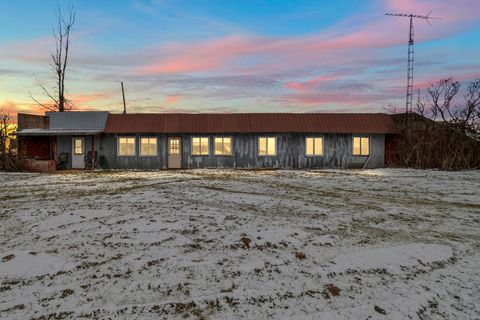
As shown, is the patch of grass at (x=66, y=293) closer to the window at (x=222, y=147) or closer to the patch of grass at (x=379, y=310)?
the patch of grass at (x=379, y=310)

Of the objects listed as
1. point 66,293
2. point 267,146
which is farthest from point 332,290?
point 267,146

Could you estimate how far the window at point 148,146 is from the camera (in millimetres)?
23812

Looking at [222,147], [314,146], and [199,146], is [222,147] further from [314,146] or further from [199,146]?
[314,146]

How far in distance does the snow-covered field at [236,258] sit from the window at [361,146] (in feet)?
44.4

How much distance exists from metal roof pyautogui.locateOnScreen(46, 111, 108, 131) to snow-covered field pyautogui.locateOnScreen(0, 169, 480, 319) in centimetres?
1351

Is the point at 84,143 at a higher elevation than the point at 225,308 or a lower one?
higher

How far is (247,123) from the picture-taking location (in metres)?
23.8

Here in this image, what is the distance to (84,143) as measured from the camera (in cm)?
2402

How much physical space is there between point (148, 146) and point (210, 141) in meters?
4.00

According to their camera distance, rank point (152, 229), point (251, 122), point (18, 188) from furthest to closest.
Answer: point (251, 122), point (18, 188), point (152, 229)

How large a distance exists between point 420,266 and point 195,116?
19902mm

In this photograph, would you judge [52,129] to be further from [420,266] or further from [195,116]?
[420,266]

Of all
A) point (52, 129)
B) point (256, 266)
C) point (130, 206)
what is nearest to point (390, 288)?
point (256, 266)

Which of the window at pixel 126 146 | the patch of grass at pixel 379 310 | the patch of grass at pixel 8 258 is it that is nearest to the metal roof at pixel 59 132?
the window at pixel 126 146
